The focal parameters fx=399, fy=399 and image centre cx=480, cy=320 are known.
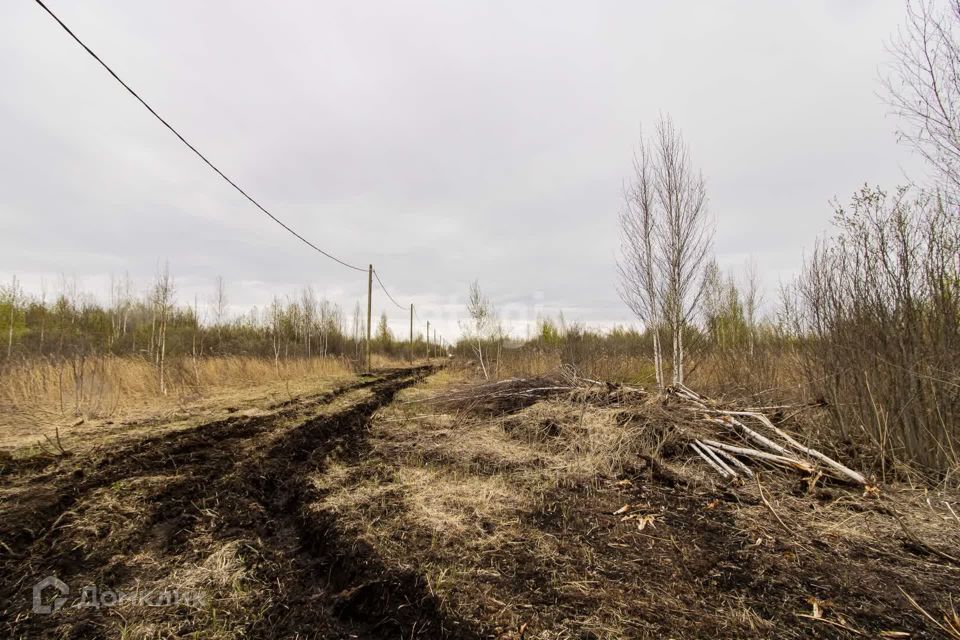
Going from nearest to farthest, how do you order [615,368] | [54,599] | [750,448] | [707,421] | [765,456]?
[54,599], [765,456], [750,448], [707,421], [615,368]

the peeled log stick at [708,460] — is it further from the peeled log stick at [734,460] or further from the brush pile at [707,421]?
the peeled log stick at [734,460]

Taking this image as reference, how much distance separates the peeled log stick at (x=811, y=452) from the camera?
395 cm

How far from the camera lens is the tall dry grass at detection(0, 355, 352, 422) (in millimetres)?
7410

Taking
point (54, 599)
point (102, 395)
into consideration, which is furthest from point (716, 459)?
point (102, 395)

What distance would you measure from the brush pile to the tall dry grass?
7024 mm

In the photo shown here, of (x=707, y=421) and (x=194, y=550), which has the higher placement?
(x=707, y=421)

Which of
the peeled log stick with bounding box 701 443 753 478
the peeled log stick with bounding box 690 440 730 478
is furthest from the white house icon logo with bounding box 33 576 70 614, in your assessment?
the peeled log stick with bounding box 701 443 753 478

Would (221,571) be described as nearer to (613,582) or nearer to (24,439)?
(613,582)

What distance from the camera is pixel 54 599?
223 cm

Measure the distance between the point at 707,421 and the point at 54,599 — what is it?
20.6 feet

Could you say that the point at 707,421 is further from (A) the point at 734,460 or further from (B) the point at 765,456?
(B) the point at 765,456

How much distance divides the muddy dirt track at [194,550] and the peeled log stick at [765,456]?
13.1ft

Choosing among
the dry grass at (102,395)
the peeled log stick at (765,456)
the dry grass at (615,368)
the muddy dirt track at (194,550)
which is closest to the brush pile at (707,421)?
the peeled log stick at (765,456)

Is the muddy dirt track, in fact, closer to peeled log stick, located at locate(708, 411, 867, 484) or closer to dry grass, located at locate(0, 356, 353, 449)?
dry grass, located at locate(0, 356, 353, 449)
